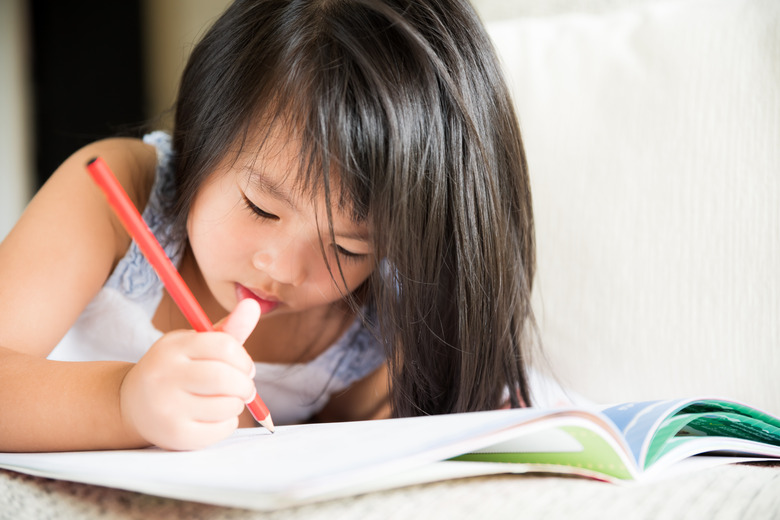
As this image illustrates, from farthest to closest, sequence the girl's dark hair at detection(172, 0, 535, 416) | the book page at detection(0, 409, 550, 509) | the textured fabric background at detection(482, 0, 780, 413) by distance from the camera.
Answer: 1. the textured fabric background at detection(482, 0, 780, 413)
2. the girl's dark hair at detection(172, 0, 535, 416)
3. the book page at detection(0, 409, 550, 509)

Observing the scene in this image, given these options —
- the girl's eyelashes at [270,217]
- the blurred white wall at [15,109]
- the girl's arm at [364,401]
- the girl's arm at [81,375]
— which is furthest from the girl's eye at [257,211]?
the blurred white wall at [15,109]

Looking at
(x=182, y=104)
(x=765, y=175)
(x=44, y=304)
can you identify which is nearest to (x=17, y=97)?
(x=182, y=104)

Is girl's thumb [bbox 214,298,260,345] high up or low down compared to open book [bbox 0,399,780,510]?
up

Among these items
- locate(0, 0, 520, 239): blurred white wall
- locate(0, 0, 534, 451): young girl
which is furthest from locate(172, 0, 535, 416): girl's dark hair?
locate(0, 0, 520, 239): blurred white wall

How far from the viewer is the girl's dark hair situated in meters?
0.52

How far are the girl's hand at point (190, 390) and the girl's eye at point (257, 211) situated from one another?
17 cm

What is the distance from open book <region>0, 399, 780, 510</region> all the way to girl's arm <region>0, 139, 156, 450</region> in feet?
0.08

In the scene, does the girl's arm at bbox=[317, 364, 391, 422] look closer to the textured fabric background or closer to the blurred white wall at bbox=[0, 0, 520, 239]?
the textured fabric background

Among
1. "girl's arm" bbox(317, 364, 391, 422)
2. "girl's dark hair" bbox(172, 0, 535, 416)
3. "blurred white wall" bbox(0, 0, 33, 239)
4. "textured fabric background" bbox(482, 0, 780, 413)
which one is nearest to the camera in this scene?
"girl's dark hair" bbox(172, 0, 535, 416)

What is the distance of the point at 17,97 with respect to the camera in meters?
1.94

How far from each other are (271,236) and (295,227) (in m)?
0.03

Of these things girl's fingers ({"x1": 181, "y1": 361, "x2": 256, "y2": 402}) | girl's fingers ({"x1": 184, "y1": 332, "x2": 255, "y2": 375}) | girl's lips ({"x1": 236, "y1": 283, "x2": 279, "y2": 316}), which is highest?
girl's fingers ({"x1": 184, "y1": 332, "x2": 255, "y2": 375})

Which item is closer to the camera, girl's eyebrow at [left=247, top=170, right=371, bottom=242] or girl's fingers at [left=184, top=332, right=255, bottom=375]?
girl's fingers at [left=184, top=332, right=255, bottom=375]

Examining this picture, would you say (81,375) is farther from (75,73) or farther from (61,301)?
(75,73)
